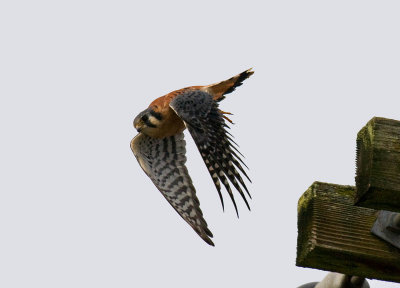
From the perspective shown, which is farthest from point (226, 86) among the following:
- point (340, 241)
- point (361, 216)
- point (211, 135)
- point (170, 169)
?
point (340, 241)

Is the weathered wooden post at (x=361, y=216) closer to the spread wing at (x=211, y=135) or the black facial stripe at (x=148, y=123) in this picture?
the spread wing at (x=211, y=135)

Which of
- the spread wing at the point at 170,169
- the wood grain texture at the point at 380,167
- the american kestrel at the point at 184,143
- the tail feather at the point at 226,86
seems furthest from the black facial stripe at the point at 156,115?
the wood grain texture at the point at 380,167

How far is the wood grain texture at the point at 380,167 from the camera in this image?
7.84 ft

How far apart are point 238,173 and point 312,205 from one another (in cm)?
180

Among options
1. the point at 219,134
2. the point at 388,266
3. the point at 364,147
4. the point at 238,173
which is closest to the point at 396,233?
the point at 388,266

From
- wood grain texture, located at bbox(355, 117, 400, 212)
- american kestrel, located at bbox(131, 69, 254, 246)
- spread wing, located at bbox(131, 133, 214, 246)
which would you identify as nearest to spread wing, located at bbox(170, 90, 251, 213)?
american kestrel, located at bbox(131, 69, 254, 246)

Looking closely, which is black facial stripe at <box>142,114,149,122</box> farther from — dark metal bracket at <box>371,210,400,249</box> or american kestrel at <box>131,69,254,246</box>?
dark metal bracket at <box>371,210,400,249</box>

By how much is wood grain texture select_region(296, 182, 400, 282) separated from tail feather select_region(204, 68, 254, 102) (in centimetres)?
354

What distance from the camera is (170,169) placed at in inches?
247

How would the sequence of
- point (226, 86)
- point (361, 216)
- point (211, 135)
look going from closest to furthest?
point (361, 216), point (211, 135), point (226, 86)

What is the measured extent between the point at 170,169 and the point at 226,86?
91cm

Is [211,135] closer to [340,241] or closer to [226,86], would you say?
[226,86]

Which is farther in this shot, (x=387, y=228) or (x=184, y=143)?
(x=184, y=143)

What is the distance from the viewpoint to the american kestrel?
505cm
